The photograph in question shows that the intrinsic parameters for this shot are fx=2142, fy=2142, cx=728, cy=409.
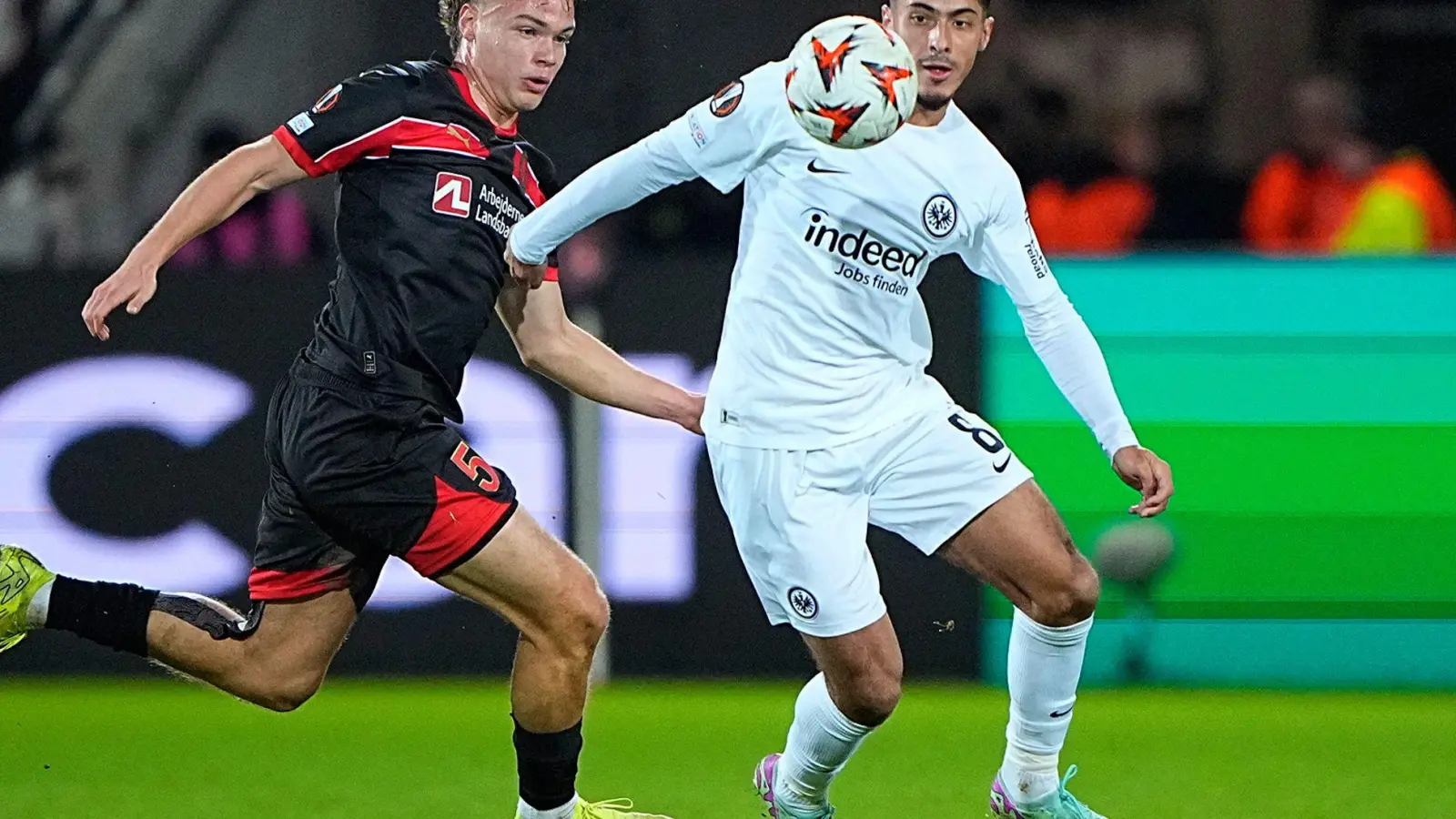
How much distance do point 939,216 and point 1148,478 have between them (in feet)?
2.51

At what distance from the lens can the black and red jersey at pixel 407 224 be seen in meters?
4.84

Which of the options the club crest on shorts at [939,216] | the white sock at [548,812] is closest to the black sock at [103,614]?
the white sock at [548,812]

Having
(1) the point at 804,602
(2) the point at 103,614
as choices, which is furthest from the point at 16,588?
(1) the point at 804,602

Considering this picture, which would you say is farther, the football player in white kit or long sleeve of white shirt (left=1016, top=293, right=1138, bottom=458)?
long sleeve of white shirt (left=1016, top=293, right=1138, bottom=458)

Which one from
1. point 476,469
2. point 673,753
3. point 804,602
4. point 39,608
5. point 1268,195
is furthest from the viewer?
point 1268,195

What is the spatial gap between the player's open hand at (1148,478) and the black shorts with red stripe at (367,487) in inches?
55.5

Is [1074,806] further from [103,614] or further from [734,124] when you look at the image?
[103,614]

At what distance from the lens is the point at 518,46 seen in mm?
4988

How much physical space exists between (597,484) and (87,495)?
1815 millimetres

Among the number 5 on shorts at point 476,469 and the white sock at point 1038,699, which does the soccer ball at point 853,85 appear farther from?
the white sock at point 1038,699

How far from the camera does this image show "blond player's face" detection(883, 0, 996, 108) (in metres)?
4.88

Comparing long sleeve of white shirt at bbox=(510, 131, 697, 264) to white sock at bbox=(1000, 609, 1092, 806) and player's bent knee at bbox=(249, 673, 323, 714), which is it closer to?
player's bent knee at bbox=(249, 673, 323, 714)

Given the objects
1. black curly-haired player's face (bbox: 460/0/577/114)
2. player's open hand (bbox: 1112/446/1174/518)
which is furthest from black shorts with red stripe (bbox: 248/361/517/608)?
player's open hand (bbox: 1112/446/1174/518)

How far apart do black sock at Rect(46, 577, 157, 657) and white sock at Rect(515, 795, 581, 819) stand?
98 centimetres
